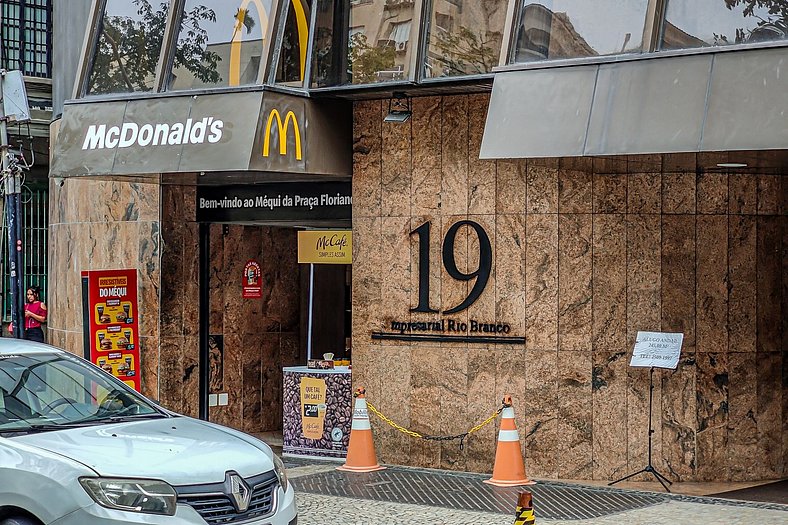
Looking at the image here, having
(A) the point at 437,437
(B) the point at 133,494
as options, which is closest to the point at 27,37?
(A) the point at 437,437

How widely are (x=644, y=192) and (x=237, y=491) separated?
670 cm

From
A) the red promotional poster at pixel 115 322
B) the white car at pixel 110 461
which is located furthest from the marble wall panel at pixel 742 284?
the red promotional poster at pixel 115 322

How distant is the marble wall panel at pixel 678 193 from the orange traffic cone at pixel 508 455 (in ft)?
8.73

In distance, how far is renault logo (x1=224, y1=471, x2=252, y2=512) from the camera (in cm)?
732

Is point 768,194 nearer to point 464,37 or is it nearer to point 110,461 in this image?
point 464,37

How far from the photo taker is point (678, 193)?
12539mm

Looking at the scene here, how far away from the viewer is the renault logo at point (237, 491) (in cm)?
732

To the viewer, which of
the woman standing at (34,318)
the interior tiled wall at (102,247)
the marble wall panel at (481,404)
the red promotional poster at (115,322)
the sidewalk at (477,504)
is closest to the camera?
the sidewalk at (477,504)

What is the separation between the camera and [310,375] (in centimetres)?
1423

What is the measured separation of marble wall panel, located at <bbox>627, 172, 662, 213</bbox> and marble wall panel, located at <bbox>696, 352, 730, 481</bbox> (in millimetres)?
1640

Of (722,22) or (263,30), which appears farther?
(263,30)

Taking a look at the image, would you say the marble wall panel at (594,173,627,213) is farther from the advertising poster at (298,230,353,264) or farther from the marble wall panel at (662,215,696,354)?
the advertising poster at (298,230,353,264)

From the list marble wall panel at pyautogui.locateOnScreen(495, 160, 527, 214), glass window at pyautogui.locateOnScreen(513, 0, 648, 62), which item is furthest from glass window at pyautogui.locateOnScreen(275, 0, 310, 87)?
glass window at pyautogui.locateOnScreen(513, 0, 648, 62)

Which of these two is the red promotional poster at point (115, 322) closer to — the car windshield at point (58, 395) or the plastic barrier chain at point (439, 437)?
the plastic barrier chain at point (439, 437)
